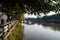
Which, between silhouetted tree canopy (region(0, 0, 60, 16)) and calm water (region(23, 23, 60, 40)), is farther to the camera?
calm water (region(23, 23, 60, 40))

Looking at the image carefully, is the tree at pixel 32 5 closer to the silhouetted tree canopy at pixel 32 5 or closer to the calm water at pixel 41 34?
the silhouetted tree canopy at pixel 32 5

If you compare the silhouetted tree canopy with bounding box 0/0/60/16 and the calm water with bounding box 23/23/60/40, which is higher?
the silhouetted tree canopy with bounding box 0/0/60/16

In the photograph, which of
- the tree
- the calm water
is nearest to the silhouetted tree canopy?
the tree

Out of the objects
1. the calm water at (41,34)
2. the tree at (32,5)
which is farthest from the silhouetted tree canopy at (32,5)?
the calm water at (41,34)

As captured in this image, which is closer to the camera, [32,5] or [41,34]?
[32,5]

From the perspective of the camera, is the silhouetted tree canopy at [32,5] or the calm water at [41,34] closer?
the silhouetted tree canopy at [32,5]

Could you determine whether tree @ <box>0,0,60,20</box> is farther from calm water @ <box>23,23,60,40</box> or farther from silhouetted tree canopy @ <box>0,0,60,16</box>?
calm water @ <box>23,23,60,40</box>

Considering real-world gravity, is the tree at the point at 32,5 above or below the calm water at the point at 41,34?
above

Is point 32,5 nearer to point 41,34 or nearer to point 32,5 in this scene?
point 32,5

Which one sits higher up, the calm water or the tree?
the tree

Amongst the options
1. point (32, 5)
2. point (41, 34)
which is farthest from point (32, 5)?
point (41, 34)

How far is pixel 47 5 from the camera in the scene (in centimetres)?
321

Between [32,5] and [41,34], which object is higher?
[32,5]

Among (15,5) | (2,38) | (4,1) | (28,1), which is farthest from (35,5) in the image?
(2,38)
